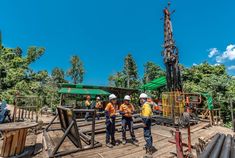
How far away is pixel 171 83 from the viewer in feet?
49.4

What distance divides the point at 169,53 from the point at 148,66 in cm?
2119

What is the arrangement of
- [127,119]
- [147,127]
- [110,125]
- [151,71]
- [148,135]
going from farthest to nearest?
[151,71] < [127,119] < [110,125] < [147,127] < [148,135]

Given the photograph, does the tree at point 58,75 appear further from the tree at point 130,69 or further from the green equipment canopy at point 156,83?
the green equipment canopy at point 156,83

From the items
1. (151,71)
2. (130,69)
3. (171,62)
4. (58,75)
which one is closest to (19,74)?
(171,62)

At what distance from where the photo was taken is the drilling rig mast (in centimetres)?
1478

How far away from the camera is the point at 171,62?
15.1m

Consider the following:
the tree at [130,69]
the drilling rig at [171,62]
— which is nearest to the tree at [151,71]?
the tree at [130,69]

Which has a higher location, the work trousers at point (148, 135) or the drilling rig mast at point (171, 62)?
the drilling rig mast at point (171, 62)

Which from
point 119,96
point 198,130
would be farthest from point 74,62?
point 198,130

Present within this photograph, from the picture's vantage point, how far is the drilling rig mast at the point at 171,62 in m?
14.8

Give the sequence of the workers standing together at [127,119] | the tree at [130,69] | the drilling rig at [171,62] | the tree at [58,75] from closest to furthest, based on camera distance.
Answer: the workers standing together at [127,119], the drilling rig at [171,62], the tree at [130,69], the tree at [58,75]

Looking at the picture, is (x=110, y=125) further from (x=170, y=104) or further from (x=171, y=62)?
(x=171, y=62)

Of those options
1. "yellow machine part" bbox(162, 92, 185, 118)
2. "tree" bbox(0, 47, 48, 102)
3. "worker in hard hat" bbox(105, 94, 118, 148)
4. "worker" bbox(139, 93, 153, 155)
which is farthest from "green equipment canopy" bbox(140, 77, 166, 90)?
"tree" bbox(0, 47, 48, 102)

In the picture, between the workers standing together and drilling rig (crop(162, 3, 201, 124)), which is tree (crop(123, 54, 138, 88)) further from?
the workers standing together
